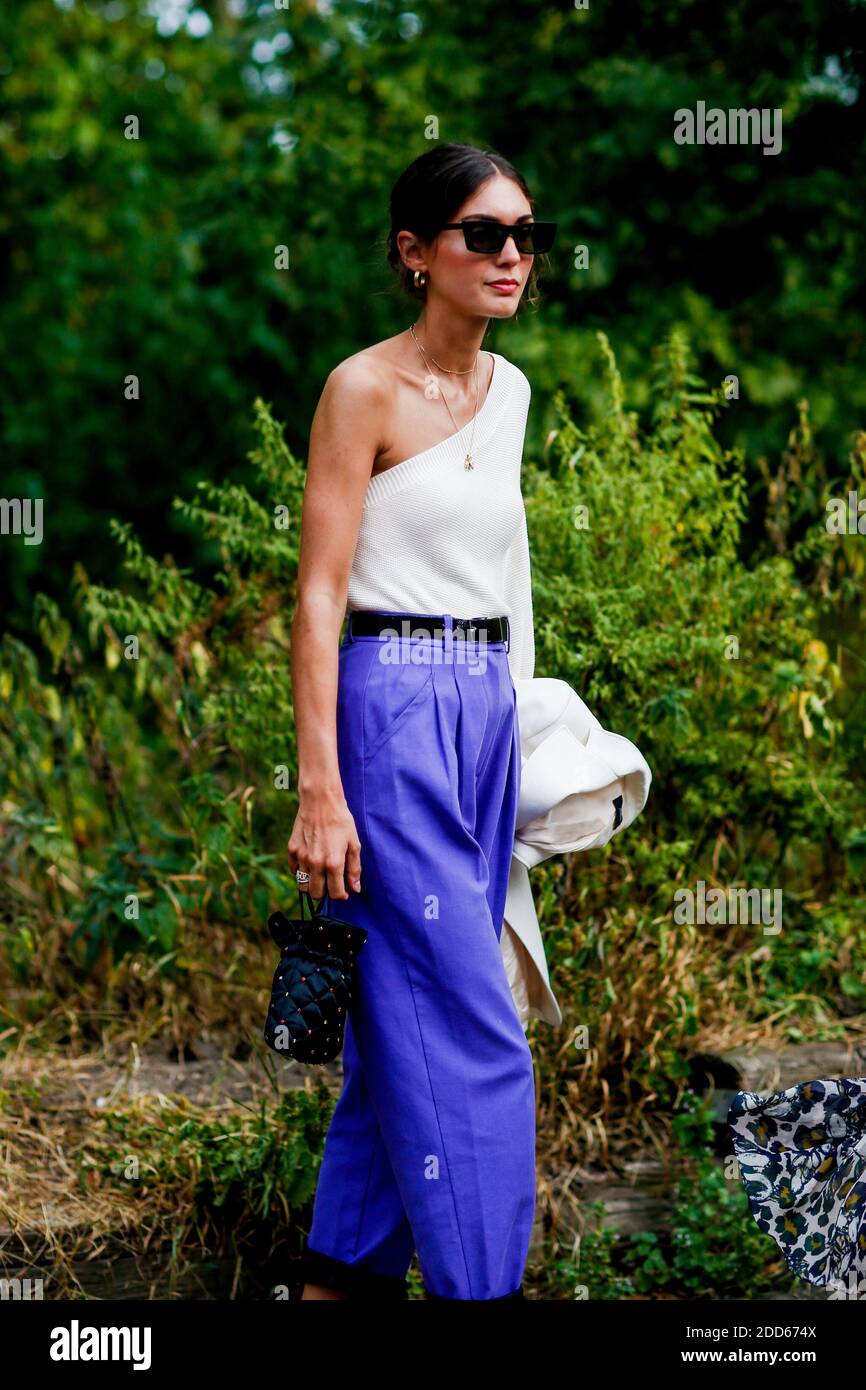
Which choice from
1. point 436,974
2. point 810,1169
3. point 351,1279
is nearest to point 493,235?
point 436,974

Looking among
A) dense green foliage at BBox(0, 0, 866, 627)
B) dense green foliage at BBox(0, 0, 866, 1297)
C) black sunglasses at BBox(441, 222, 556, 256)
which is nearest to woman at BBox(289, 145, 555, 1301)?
black sunglasses at BBox(441, 222, 556, 256)

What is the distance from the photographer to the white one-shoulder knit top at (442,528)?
2.44m

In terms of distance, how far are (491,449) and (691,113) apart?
3.49m

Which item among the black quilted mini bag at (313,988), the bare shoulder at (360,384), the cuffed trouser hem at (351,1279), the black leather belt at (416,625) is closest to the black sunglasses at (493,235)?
the bare shoulder at (360,384)

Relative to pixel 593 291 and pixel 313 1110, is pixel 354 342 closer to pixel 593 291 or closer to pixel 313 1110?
pixel 593 291

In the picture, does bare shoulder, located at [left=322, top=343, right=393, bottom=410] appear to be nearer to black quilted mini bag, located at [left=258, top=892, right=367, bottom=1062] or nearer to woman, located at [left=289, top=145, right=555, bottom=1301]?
woman, located at [left=289, top=145, right=555, bottom=1301]

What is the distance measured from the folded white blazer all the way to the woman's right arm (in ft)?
1.26

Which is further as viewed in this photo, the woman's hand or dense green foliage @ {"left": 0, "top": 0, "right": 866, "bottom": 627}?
dense green foliage @ {"left": 0, "top": 0, "right": 866, "bottom": 627}

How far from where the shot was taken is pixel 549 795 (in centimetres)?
261

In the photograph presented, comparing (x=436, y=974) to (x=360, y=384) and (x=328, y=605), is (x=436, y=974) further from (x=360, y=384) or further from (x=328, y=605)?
(x=360, y=384)

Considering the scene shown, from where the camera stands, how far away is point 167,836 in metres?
3.99

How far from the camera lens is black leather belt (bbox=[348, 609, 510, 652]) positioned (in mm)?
2457

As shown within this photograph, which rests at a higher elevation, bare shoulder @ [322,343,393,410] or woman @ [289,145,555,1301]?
bare shoulder @ [322,343,393,410]

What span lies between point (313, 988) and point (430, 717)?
1.42 feet
